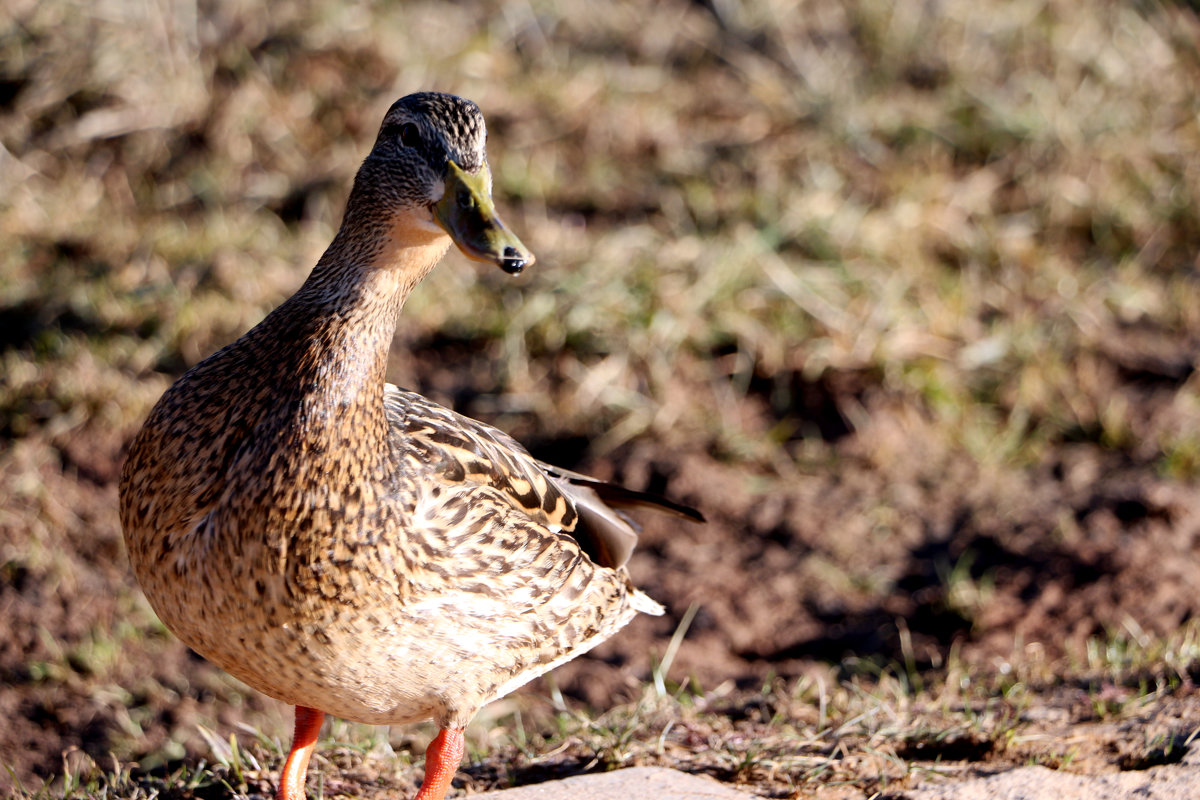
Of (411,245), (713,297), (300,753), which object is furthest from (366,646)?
(713,297)

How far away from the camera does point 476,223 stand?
242cm

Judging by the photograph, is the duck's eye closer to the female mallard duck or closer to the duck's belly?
the female mallard duck

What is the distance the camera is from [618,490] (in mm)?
3412

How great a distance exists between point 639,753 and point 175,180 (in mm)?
4124

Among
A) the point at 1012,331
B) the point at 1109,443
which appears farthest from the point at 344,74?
the point at 1109,443

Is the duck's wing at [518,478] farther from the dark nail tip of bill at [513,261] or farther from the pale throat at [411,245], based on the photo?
the dark nail tip of bill at [513,261]

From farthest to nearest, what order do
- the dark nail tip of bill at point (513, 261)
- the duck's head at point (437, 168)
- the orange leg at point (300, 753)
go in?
the orange leg at point (300, 753)
the duck's head at point (437, 168)
the dark nail tip of bill at point (513, 261)

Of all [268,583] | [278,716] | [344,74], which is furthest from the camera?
[344,74]

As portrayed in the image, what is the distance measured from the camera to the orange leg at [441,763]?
110 inches

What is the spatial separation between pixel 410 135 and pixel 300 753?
1.45 metres

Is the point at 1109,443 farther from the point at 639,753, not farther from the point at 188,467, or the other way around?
the point at 188,467

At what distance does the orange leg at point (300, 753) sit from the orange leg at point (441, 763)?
12.2 inches

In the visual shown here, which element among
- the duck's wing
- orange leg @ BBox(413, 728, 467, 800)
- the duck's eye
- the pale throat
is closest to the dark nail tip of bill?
the pale throat

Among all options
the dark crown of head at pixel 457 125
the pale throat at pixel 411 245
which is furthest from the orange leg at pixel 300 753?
the dark crown of head at pixel 457 125
